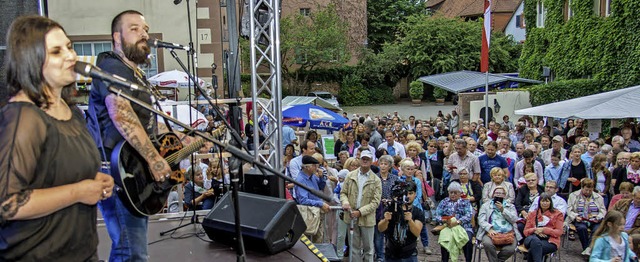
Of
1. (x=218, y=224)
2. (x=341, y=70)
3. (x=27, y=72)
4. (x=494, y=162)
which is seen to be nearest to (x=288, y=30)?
(x=341, y=70)

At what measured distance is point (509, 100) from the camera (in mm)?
20734

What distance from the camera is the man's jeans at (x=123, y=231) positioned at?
3109 mm

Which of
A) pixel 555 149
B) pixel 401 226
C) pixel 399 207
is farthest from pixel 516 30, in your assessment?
pixel 401 226

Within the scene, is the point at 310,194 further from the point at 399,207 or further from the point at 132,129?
the point at 132,129

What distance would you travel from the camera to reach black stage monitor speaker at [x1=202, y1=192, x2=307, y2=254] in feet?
13.6

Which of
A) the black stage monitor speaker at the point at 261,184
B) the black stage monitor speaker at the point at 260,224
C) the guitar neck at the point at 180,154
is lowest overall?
the black stage monitor speaker at the point at 260,224

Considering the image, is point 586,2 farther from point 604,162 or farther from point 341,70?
point 341,70

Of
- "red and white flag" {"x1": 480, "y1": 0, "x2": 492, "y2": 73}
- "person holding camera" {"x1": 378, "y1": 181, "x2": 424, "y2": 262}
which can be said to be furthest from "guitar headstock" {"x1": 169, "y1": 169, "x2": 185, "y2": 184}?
"red and white flag" {"x1": 480, "y1": 0, "x2": 492, "y2": 73}

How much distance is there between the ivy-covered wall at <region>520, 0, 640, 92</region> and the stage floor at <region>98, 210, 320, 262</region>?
16319 mm

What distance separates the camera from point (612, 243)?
20.5ft

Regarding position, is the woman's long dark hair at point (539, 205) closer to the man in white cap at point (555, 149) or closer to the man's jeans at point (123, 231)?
the man in white cap at point (555, 149)

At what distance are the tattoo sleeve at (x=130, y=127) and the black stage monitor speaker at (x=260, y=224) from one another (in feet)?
4.24

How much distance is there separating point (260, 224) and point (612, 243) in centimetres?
446

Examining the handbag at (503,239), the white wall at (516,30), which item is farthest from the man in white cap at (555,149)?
the white wall at (516,30)
